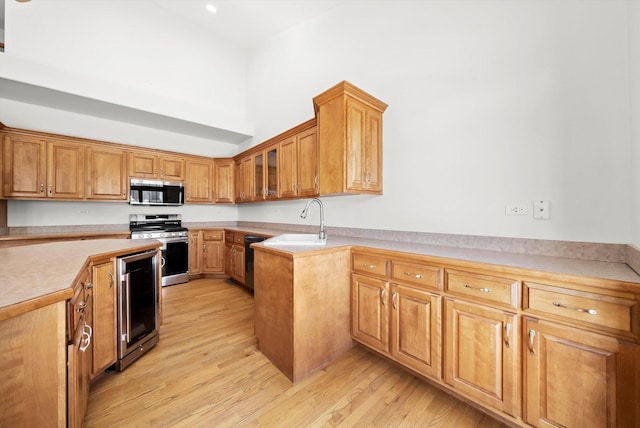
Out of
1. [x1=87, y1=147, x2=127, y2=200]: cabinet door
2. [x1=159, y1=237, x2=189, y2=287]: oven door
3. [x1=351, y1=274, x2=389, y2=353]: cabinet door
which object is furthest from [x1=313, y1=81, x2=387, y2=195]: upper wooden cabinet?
[x1=87, y1=147, x2=127, y2=200]: cabinet door

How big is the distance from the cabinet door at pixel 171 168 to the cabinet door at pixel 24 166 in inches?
51.4

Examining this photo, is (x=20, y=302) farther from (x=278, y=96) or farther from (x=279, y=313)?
(x=278, y=96)

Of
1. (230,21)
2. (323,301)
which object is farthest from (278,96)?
(323,301)

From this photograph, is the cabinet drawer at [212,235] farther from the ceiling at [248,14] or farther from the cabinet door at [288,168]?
the ceiling at [248,14]

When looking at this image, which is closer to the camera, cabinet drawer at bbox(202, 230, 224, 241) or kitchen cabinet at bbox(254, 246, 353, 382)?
kitchen cabinet at bbox(254, 246, 353, 382)

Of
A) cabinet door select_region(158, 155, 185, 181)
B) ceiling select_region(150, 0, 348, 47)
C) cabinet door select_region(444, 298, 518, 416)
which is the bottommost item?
cabinet door select_region(444, 298, 518, 416)

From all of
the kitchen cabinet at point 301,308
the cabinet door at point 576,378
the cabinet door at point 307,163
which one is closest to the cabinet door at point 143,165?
the cabinet door at point 307,163

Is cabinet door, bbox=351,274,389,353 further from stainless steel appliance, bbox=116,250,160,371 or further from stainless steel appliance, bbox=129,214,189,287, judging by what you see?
stainless steel appliance, bbox=129,214,189,287

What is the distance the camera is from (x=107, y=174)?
3520 mm

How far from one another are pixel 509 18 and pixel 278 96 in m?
3.13

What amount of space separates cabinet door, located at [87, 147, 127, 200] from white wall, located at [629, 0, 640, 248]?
5287mm

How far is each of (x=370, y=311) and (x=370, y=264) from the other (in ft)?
1.24

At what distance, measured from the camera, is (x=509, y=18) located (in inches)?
67.1

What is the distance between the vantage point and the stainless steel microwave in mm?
3734
